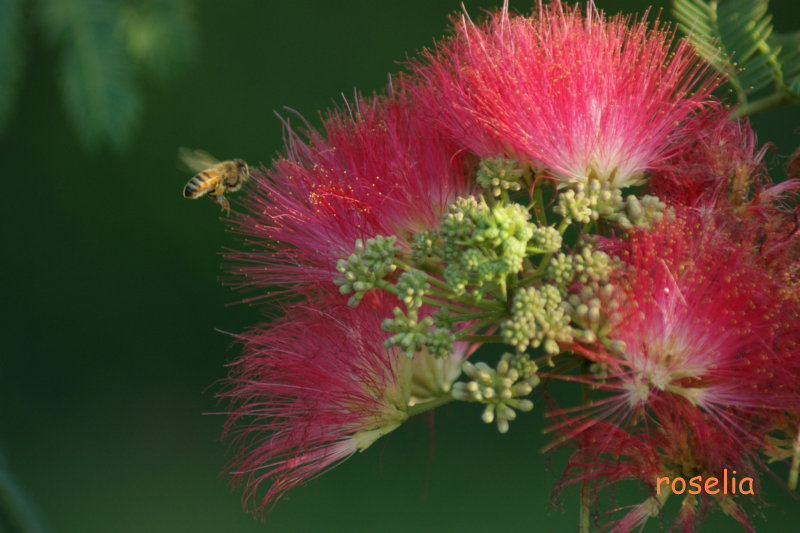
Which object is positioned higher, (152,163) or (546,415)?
(152,163)

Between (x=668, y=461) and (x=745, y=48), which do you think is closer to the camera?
(x=668, y=461)

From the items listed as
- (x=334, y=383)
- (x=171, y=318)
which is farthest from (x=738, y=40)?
(x=171, y=318)

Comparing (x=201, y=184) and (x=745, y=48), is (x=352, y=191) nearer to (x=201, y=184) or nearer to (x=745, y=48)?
(x=745, y=48)

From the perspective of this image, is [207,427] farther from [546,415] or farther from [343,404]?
[546,415]

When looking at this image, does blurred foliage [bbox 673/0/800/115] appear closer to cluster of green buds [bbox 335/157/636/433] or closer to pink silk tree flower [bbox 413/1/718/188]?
pink silk tree flower [bbox 413/1/718/188]

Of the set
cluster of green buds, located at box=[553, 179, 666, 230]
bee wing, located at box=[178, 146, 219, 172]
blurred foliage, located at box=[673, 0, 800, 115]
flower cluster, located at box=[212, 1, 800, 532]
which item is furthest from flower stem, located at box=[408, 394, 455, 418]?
bee wing, located at box=[178, 146, 219, 172]

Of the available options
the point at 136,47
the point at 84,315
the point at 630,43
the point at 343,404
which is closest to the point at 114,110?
the point at 136,47
